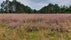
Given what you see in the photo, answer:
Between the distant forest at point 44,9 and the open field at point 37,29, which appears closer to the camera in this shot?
the open field at point 37,29

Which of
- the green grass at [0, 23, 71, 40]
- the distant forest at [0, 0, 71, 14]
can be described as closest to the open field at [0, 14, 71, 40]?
the green grass at [0, 23, 71, 40]

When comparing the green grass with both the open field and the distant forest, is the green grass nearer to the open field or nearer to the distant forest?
the open field

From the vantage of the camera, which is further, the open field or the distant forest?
the distant forest

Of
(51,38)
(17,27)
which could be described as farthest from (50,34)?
(17,27)

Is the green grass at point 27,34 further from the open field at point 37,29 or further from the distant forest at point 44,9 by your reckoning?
the distant forest at point 44,9

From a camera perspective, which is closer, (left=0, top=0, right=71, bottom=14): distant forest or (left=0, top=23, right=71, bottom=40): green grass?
(left=0, top=23, right=71, bottom=40): green grass

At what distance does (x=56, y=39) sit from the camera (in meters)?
4.52

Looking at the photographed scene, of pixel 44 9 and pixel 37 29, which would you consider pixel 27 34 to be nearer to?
pixel 37 29

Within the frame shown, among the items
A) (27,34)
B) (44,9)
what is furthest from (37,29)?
(44,9)

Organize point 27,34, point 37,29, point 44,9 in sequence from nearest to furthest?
point 27,34
point 37,29
point 44,9

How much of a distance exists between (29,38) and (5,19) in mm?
1289

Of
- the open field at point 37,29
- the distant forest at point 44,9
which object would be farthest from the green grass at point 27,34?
the distant forest at point 44,9

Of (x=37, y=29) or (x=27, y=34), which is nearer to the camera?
(x=27, y=34)

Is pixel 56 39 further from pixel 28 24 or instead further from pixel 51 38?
pixel 28 24
